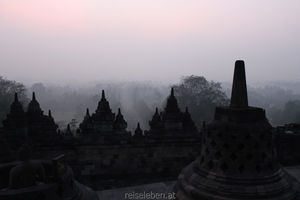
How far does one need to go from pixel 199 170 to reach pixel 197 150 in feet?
25.8

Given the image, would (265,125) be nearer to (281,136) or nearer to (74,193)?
(74,193)

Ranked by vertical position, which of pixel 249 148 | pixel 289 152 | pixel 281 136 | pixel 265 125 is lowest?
pixel 289 152

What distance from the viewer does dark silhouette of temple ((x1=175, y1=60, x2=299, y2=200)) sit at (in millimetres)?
4613

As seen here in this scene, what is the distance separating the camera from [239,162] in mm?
4797

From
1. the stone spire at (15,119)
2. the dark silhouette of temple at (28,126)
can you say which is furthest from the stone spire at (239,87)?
the stone spire at (15,119)

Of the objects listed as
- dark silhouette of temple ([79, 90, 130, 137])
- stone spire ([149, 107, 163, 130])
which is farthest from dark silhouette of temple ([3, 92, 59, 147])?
stone spire ([149, 107, 163, 130])

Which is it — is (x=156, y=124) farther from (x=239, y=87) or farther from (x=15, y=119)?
(x=239, y=87)

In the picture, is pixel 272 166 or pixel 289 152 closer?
pixel 272 166

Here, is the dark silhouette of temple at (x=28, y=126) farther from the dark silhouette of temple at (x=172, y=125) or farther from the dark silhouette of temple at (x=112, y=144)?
the dark silhouette of temple at (x=172, y=125)

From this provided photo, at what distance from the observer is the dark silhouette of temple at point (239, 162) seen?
4613 millimetres

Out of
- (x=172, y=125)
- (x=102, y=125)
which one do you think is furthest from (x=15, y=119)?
(x=172, y=125)

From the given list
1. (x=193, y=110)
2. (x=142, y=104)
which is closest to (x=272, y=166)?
(x=193, y=110)

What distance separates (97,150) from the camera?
38.8ft

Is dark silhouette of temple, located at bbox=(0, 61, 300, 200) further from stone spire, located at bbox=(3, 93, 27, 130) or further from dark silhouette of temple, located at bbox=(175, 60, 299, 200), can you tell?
dark silhouette of temple, located at bbox=(175, 60, 299, 200)
